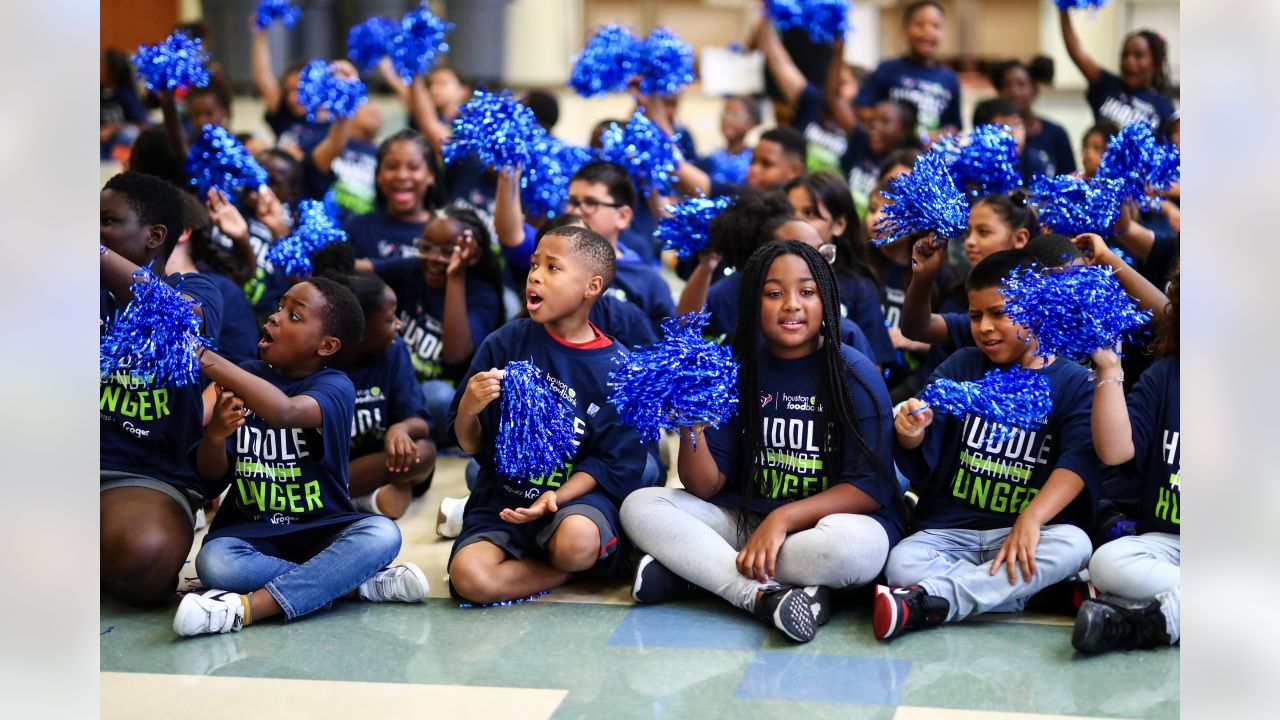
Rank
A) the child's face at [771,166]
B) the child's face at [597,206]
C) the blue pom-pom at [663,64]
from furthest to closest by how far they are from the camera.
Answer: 1. the child's face at [771,166]
2. the blue pom-pom at [663,64]
3. the child's face at [597,206]

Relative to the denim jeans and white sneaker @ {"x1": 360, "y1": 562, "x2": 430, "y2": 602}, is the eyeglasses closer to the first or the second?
white sneaker @ {"x1": 360, "y1": 562, "x2": 430, "y2": 602}

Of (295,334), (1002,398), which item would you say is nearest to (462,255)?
(295,334)

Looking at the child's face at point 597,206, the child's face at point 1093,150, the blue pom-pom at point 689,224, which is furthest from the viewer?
the child's face at point 1093,150

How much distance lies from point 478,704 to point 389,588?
0.68 metres

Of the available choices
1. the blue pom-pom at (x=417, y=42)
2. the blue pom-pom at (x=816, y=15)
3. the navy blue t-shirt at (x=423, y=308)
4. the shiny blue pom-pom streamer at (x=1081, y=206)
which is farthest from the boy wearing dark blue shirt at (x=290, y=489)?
the blue pom-pom at (x=816, y=15)

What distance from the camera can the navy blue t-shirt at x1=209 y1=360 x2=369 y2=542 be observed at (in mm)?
3293

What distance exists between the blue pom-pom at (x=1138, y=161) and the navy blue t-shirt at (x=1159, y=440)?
0.63 m

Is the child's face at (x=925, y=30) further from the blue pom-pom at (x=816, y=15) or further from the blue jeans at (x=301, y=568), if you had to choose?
the blue jeans at (x=301, y=568)

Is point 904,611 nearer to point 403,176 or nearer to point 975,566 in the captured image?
point 975,566

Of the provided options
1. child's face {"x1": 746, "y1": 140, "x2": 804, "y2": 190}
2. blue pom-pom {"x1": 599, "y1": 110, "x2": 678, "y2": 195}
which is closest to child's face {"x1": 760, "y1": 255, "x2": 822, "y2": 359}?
blue pom-pom {"x1": 599, "y1": 110, "x2": 678, "y2": 195}

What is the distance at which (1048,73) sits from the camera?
7.43 metres

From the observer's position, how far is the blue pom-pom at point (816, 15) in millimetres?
6793

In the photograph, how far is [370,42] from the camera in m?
6.16
